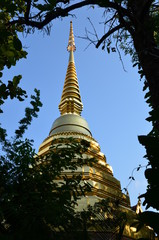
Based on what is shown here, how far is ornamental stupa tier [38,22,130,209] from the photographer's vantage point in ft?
26.3

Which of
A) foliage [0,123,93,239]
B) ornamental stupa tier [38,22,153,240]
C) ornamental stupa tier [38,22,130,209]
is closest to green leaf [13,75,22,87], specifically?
foliage [0,123,93,239]

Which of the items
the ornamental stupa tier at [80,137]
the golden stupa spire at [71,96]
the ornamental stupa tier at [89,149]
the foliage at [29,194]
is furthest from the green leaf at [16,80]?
the golden stupa spire at [71,96]

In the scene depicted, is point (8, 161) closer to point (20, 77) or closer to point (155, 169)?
point (20, 77)

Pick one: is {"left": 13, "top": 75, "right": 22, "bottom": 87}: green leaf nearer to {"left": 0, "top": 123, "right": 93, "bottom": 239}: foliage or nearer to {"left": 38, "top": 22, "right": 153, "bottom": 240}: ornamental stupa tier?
{"left": 0, "top": 123, "right": 93, "bottom": 239}: foliage

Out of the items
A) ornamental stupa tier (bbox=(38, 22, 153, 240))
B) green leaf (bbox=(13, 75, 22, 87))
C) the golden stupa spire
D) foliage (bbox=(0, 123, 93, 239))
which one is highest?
the golden stupa spire

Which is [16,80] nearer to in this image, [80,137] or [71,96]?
[80,137]

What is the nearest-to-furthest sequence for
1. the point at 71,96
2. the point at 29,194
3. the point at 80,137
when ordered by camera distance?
the point at 29,194 < the point at 80,137 < the point at 71,96

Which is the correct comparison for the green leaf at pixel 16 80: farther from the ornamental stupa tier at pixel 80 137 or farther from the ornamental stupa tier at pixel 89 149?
the ornamental stupa tier at pixel 80 137

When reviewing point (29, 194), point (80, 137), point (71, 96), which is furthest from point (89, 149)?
point (29, 194)

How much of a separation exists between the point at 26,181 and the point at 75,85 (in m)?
13.1

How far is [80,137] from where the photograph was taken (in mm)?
9945

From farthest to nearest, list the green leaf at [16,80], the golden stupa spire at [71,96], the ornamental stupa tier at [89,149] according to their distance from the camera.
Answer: the golden stupa spire at [71,96] → the ornamental stupa tier at [89,149] → the green leaf at [16,80]

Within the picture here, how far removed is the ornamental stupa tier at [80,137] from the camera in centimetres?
803

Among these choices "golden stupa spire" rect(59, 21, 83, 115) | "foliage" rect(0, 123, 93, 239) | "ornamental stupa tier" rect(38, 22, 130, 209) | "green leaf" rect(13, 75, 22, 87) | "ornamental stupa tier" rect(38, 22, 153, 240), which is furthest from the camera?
"golden stupa spire" rect(59, 21, 83, 115)
